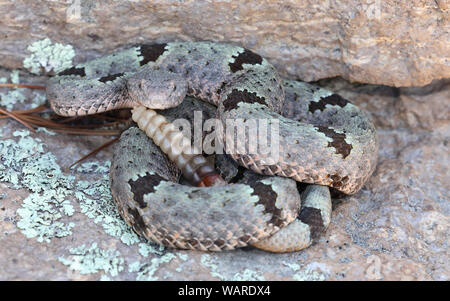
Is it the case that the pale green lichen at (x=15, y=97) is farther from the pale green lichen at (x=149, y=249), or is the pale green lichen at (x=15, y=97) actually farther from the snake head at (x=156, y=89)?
the pale green lichen at (x=149, y=249)

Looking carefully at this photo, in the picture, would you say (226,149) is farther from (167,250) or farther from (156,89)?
(167,250)

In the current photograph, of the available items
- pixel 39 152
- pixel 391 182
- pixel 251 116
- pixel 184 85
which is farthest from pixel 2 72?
pixel 391 182

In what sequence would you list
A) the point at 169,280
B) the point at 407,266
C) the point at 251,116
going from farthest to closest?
the point at 251,116 < the point at 407,266 < the point at 169,280

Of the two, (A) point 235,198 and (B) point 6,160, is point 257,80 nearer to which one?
(A) point 235,198

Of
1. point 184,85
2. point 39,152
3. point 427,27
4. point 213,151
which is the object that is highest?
point 427,27

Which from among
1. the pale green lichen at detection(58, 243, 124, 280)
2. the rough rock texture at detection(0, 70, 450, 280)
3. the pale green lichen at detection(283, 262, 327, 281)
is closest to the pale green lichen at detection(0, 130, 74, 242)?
the rough rock texture at detection(0, 70, 450, 280)

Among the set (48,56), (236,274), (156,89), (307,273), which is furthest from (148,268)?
(48,56)

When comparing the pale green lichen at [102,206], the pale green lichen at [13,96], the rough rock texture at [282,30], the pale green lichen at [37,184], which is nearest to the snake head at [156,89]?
the rough rock texture at [282,30]
